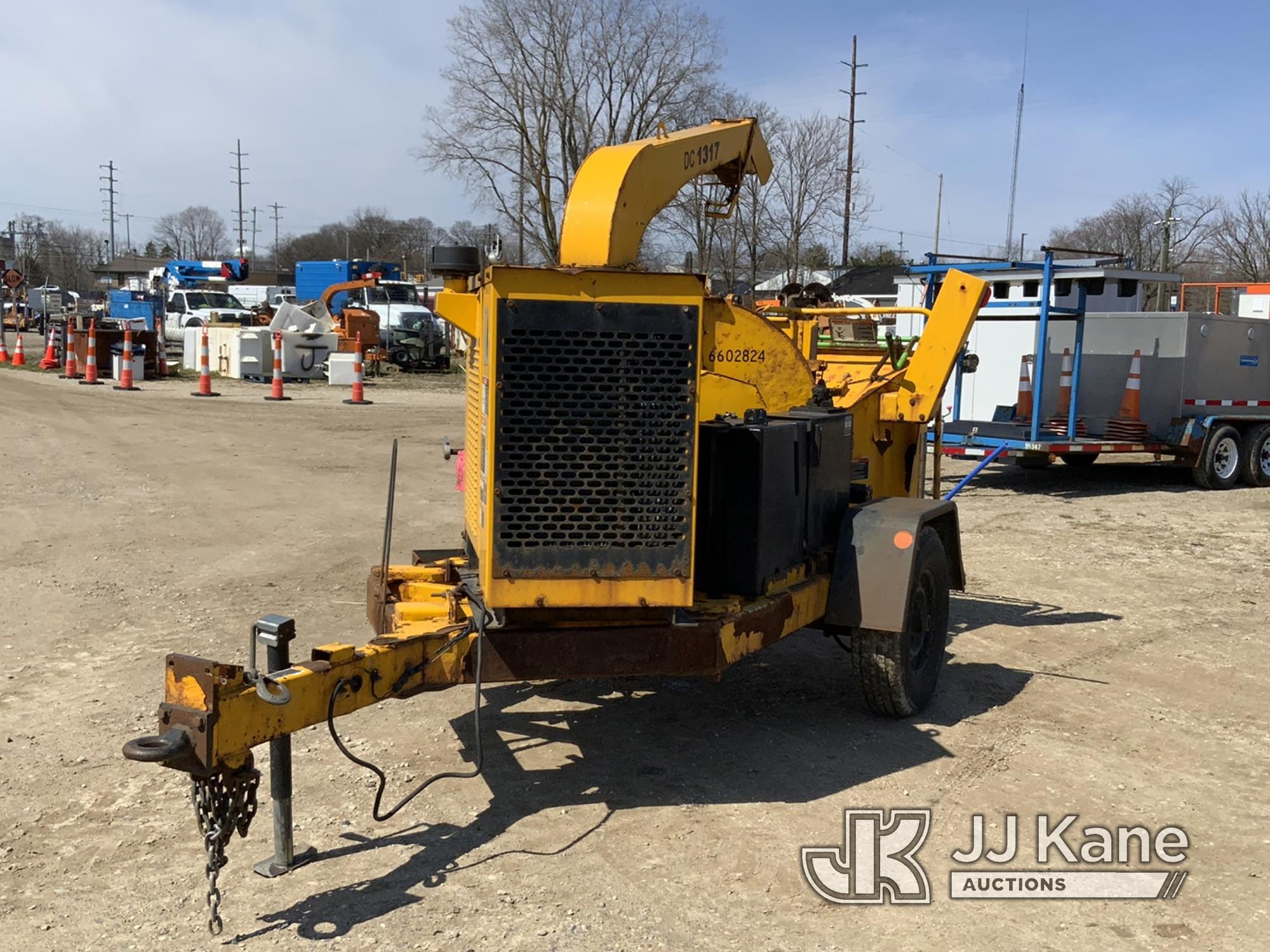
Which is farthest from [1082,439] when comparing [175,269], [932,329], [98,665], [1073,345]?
[175,269]

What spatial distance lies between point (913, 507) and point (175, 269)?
4248 cm

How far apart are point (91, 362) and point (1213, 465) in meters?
19.5

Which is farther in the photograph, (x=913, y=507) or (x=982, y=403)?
(x=982, y=403)

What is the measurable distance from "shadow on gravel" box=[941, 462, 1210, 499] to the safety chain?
11617mm

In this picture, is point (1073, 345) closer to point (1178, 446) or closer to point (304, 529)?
point (1178, 446)

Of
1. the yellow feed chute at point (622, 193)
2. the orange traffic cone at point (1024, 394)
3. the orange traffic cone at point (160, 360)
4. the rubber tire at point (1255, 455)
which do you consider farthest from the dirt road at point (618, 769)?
the orange traffic cone at point (160, 360)

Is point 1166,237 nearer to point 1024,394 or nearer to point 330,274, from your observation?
point 330,274

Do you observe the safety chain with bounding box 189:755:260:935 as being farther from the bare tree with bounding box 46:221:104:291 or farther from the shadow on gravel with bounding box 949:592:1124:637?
the bare tree with bounding box 46:221:104:291

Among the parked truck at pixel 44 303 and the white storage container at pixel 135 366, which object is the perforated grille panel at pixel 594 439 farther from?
the parked truck at pixel 44 303

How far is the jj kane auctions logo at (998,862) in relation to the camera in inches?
160

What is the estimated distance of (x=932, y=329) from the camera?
6.62 m

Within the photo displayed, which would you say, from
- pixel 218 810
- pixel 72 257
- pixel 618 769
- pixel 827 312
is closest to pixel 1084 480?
pixel 827 312

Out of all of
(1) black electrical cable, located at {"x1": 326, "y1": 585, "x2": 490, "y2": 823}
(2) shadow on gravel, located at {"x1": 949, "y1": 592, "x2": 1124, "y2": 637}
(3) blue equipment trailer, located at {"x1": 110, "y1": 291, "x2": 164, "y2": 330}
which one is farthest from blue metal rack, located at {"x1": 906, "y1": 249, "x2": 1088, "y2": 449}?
(3) blue equipment trailer, located at {"x1": 110, "y1": 291, "x2": 164, "y2": 330}

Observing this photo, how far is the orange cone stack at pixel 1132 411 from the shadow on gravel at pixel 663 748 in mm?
8682
